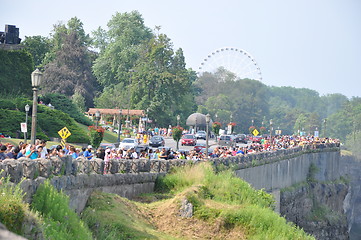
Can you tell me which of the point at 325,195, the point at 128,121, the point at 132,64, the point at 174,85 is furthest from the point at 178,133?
the point at 132,64

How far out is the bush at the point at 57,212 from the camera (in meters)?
12.5

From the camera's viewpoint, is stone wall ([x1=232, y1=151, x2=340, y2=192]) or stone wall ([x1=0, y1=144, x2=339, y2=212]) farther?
stone wall ([x1=232, y1=151, x2=340, y2=192])

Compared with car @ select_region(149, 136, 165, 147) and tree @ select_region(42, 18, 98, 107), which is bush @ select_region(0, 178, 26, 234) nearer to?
car @ select_region(149, 136, 165, 147)

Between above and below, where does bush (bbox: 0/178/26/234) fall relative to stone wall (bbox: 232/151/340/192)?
above

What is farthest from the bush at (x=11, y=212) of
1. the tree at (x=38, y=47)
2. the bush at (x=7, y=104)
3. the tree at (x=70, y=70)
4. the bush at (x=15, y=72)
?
the tree at (x=38, y=47)

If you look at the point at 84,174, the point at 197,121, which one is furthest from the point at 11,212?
the point at 197,121

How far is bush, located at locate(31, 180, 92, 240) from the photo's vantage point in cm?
1255

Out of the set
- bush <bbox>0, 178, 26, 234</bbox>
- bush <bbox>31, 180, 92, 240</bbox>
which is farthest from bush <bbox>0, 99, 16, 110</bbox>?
bush <bbox>0, 178, 26, 234</bbox>

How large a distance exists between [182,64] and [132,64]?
420 inches

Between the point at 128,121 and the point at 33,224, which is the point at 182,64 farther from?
the point at 33,224

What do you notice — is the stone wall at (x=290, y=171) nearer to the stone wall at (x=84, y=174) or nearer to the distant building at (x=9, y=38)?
the stone wall at (x=84, y=174)

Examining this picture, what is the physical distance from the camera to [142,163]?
2206cm

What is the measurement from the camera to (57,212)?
1296 cm

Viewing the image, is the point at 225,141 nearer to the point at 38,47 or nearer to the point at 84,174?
the point at 38,47
